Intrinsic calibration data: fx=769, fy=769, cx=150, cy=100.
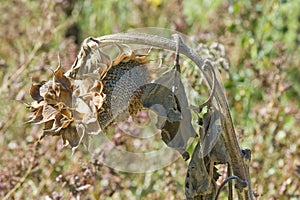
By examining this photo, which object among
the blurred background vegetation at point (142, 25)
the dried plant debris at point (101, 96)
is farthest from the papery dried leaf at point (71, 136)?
the blurred background vegetation at point (142, 25)

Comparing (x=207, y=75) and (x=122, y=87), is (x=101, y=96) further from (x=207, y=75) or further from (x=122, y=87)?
(x=207, y=75)

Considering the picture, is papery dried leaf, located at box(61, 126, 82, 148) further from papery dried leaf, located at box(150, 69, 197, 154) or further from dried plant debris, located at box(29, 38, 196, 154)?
papery dried leaf, located at box(150, 69, 197, 154)

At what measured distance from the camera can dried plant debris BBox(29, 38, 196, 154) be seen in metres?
1.25

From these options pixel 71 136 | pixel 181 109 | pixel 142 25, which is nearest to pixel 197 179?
pixel 181 109

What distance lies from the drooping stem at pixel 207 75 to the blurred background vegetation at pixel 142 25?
0.60ft

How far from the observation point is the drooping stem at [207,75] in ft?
4.14

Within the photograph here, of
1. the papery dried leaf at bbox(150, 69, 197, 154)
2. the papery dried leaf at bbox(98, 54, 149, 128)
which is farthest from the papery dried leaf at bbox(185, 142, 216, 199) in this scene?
the papery dried leaf at bbox(98, 54, 149, 128)

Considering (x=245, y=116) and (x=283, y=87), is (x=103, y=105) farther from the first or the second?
(x=245, y=116)

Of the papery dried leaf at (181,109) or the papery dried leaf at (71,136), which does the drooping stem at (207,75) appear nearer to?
the papery dried leaf at (181,109)

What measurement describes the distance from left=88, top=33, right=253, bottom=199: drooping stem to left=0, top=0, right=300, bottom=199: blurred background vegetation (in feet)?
0.60

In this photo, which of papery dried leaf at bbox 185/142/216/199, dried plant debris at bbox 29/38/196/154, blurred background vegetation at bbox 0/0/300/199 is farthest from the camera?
blurred background vegetation at bbox 0/0/300/199

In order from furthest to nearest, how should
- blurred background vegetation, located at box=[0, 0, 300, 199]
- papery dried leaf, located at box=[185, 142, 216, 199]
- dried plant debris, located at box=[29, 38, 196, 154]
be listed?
1. blurred background vegetation, located at box=[0, 0, 300, 199]
2. papery dried leaf, located at box=[185, 142, 216, 199]
3. dried plant debris, located at box=[29, 38, 196, 154]

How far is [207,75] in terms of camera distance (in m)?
1.32

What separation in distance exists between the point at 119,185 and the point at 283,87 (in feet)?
2.77
